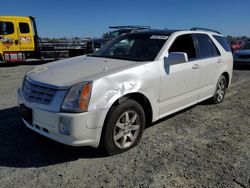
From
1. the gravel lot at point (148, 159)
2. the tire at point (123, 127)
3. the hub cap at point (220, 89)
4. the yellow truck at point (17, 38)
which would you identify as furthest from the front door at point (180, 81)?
the yellow truck at point (17, 38)

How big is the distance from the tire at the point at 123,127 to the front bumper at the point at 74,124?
0.12 meters

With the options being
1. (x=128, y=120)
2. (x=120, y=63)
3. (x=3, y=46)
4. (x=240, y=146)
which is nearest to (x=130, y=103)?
(x=128, y=120)

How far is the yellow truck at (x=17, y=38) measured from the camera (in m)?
12.9

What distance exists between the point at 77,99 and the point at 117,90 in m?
0.53

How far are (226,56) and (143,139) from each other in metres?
3.20

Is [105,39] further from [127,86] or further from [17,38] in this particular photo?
[127,86]

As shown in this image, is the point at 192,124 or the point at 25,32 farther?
the point at 25,32

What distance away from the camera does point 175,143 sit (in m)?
3.91

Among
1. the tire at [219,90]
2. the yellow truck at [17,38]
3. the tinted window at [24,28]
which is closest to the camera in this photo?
the tire at [219,90]

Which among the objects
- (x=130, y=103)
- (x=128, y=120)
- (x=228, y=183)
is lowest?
(x=228, y=183)

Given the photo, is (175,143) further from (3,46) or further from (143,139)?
(3,46)

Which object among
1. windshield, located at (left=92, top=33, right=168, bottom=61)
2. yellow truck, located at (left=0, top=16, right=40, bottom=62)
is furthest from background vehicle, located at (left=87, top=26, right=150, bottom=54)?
windshield, located at (left=92, top=33, right=168, bottom=61)

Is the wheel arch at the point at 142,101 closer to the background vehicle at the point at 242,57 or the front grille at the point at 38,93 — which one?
the front grille at the point at 38,93

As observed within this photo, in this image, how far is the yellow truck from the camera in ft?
42.4
